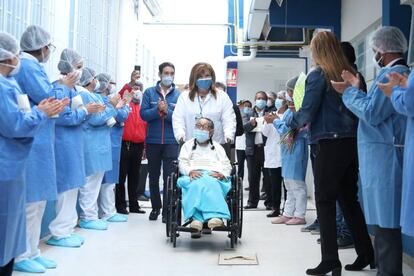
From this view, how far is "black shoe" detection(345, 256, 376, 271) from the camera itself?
9.72 feet

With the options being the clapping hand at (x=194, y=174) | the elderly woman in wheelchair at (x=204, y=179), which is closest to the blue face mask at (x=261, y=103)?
the elderly woman in wheelchair at (x=204, y=179)

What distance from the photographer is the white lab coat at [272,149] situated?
5043 millimetres

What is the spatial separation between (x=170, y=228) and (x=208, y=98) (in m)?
1.19

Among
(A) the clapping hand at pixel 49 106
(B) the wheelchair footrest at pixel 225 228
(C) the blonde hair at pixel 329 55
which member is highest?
(C) the blonde hair at pixel 329 55

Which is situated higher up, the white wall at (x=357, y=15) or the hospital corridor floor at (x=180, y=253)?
the white wall at (x=357, y=15)

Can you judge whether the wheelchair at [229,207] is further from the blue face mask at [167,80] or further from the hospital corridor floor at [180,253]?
the blue face mask at [167,80]

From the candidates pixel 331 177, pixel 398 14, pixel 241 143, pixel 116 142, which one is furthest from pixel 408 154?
pixel 241 143

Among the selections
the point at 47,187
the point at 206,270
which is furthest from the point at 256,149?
the point at 47,187

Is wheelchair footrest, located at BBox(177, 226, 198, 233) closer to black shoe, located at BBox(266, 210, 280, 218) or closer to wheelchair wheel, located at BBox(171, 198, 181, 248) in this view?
wheelchair wheel, located at BBox(171, 198, 181, 248)

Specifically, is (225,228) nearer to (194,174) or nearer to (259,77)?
(194,174)

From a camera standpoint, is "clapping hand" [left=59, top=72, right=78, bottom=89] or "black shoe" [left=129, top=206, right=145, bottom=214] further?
"black shoe" [left=129, top=206, right=145, bottom=214]

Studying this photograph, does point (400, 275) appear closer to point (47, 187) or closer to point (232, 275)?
point (232, 275)

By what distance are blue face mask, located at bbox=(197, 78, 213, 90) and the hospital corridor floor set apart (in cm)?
129

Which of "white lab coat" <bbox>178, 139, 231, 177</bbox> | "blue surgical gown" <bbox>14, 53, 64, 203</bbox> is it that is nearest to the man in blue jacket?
"white lab coat" <bbox>178, 139, 231, 177</bbox>
